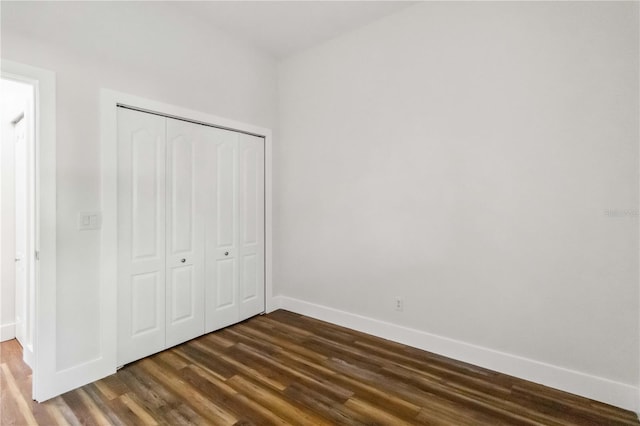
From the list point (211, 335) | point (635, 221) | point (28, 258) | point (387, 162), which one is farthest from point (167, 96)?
point (635, 221)

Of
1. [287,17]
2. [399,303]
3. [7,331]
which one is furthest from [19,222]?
[399,303]

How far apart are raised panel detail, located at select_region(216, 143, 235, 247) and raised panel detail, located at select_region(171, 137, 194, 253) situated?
12.5 inches

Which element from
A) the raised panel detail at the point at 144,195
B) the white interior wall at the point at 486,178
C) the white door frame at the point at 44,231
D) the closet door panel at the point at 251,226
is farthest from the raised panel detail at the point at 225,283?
the white door frame at the point at 44,231

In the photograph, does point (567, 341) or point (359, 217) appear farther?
point (359, 217)

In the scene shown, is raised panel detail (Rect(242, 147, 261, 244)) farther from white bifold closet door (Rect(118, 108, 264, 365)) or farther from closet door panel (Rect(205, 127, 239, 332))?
closet door panel (Rect(205, 127, 239, 332))

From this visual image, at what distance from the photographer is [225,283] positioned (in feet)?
10.8

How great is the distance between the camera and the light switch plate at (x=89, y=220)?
2.21 metres

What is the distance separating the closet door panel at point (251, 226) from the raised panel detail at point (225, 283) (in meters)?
0.11

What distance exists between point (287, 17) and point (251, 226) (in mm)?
2221

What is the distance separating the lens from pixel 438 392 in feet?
7.07

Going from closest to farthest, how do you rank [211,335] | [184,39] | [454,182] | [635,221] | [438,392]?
1. [635,221]
2. [438,392]
3. [454,182]
4. [184,39]
5. [211,335]

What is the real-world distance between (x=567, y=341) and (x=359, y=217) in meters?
1.94

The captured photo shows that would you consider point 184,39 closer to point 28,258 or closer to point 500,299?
point 28,258

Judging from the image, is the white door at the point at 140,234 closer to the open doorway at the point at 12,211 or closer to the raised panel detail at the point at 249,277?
the raised panel detail at the point at 249,277
